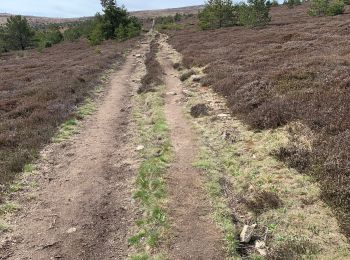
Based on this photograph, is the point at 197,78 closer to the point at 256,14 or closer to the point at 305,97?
the point at 305,97

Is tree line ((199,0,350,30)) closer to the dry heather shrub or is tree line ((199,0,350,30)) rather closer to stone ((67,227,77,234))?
the dry heather shrub

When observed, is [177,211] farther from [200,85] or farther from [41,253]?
[200,85]

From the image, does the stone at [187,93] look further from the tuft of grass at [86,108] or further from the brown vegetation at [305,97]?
the tuft of grass at [86,108]

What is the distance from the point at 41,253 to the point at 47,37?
91.4 metres

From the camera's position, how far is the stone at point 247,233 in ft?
27.3

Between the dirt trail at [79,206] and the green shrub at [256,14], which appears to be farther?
the green shrub at [256,14]

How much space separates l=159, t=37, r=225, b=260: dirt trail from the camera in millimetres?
8086

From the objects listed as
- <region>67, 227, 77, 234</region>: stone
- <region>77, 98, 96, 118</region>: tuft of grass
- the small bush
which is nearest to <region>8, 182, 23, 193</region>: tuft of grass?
<region>67, 227, 77, 234</region>: stone

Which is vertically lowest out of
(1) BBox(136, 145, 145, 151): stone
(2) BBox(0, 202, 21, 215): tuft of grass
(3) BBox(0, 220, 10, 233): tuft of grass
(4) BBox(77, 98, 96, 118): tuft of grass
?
(3) BBox(0, 220, 10, 233): tuft of grass

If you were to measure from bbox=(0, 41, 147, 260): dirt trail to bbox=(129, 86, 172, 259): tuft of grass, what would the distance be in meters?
0.36

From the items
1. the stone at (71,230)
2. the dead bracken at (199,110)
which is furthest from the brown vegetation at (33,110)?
the dead bracken at (199,110)

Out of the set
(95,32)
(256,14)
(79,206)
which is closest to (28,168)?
(79,206)

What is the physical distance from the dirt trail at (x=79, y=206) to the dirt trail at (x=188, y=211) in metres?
1.19

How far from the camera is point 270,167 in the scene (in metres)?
11.3
